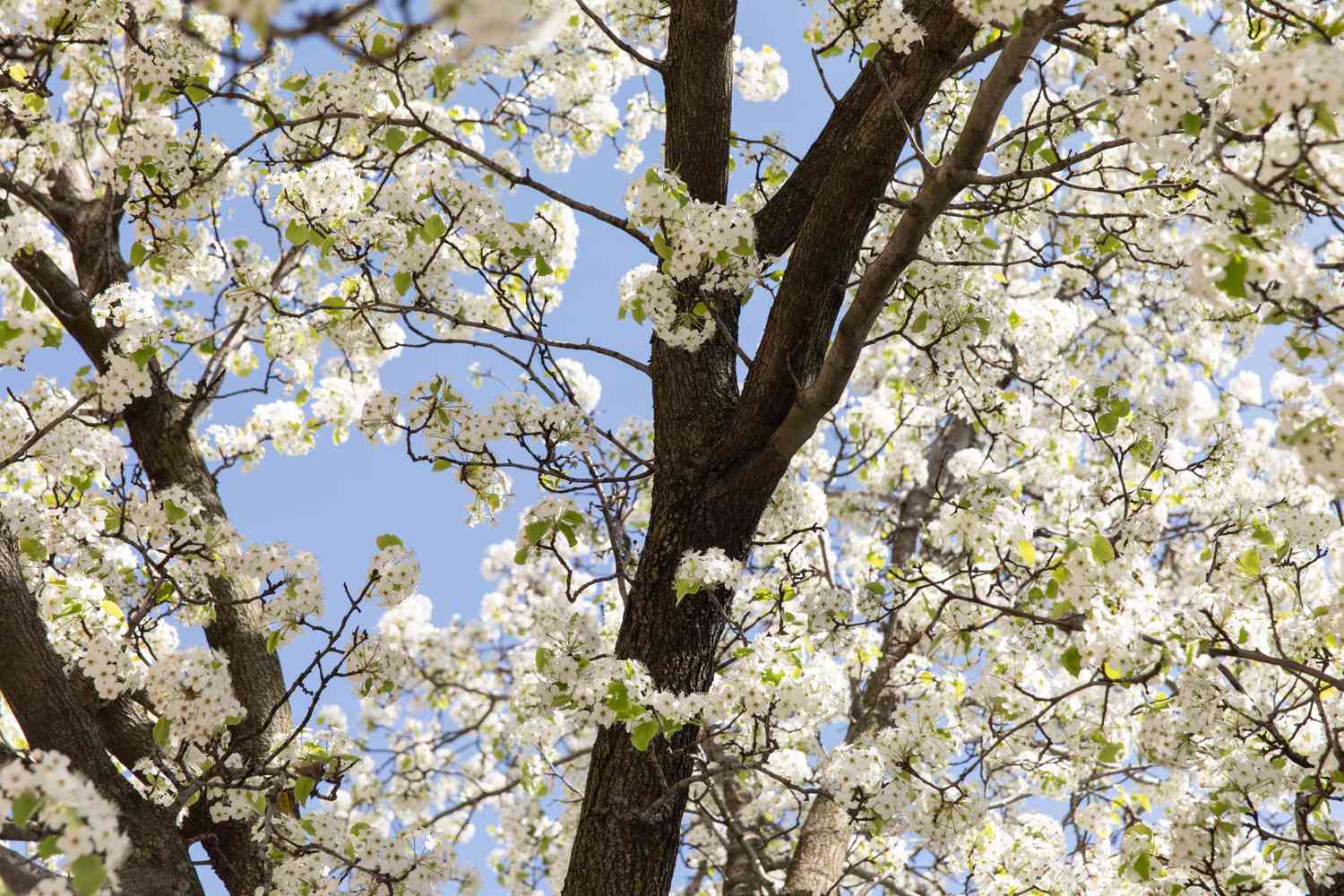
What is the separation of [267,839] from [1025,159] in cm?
387

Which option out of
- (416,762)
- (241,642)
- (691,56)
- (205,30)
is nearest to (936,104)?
(691,56)

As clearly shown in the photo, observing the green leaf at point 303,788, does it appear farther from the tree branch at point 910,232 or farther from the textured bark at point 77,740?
the tree branch at point 910,232

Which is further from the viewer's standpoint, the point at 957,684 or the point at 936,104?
the point at 957,684

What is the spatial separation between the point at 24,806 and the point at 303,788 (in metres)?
1.33

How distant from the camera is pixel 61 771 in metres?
2.32

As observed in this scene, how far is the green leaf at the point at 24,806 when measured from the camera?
89.1 inches

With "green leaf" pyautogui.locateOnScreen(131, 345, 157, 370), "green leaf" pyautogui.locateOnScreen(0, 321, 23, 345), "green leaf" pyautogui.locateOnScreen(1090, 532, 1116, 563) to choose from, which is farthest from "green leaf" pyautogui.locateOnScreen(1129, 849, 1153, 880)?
"green leaf" pyautogui.locateOnScreen(0, 321, 23, 345)

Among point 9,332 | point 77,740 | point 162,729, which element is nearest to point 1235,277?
point 162,729

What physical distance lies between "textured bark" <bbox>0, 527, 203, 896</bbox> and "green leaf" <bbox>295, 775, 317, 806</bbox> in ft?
1.30

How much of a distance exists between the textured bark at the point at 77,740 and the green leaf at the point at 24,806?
118cm

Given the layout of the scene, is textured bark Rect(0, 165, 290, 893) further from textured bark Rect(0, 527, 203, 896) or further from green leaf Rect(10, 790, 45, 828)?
green leaf Rect(10, 790, 45, 828)

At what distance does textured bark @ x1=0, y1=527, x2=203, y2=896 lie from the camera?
3.43 m

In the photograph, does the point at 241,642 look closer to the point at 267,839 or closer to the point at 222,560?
the point at 222,560

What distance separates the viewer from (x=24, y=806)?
2.27 meters
